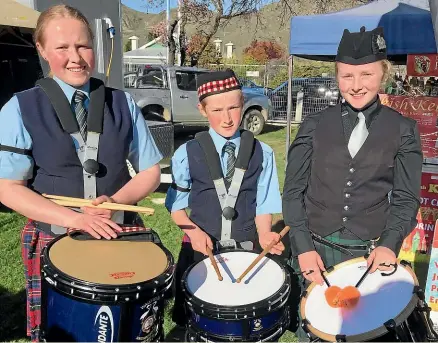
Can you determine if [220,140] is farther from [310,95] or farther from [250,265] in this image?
[310,95]

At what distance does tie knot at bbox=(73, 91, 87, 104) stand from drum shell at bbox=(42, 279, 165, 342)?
75 centimetres

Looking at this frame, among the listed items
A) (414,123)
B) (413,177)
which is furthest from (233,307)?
(414,123)

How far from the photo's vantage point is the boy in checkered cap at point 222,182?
2299 mm

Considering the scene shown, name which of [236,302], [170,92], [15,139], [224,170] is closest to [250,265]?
[236,302]

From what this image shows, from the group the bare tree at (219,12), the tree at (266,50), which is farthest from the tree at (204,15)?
the tree at (266,50)

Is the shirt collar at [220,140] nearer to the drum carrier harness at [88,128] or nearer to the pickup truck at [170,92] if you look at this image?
the drum carrier harness at [88,128]

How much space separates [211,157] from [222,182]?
14 cm

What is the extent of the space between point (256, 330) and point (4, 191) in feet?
3.65

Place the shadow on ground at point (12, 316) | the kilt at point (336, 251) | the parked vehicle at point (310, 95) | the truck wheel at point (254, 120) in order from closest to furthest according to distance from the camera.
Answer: the kilt at point (336, 251) < the shadow on ground at point (12, 316) < the truck wheel at point (254, 120) < the parked vehicle at point (310, 95)

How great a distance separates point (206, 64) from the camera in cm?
2517

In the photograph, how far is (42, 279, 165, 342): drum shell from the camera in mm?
1573

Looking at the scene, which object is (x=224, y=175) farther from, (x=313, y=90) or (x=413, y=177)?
(x=313, y=90)

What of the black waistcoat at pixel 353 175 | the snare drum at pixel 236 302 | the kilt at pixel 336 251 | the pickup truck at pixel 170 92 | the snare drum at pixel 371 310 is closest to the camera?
the snare drum at pixel 371 310

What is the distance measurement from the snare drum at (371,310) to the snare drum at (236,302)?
0.13 meters
